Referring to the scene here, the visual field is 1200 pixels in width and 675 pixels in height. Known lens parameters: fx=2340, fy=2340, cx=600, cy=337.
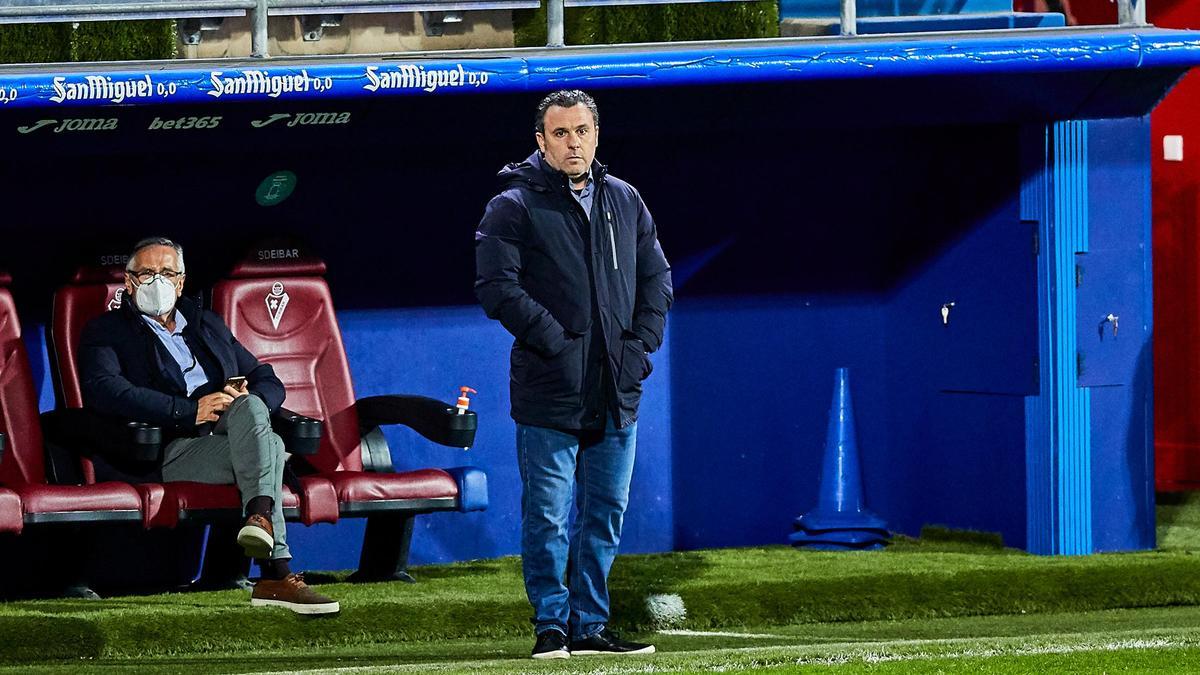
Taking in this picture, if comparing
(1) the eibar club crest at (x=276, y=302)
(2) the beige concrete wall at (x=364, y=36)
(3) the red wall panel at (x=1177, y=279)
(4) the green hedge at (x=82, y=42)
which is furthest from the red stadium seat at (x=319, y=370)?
(3) the red wall panel at (x=1177, y=279)

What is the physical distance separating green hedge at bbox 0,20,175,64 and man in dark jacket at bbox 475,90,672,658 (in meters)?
2.30

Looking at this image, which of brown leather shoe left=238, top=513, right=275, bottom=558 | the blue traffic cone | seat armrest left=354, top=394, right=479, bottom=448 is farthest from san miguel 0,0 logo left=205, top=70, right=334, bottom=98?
the blue traffic cone

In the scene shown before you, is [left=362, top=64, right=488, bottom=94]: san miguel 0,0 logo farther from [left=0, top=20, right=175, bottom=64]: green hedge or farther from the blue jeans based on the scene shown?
the blue jeans

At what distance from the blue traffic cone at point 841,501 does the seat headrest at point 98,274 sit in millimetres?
3120

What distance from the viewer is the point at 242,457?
26.8 ft

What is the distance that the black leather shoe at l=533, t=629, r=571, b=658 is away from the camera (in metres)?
7.02

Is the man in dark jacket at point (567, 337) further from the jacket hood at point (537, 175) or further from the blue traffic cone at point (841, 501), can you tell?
the blue traffic cone at point (841, 501)

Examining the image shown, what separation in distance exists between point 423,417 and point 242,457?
1.00 meters

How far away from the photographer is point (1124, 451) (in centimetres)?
978

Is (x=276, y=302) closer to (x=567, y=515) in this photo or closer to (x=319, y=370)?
(x=319, y=370)

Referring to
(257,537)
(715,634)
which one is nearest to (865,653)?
(715,634)

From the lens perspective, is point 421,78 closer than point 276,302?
Yes

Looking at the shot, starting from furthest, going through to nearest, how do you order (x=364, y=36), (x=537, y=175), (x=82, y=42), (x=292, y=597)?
(x=364, y=36) < (x=82, y=42) < (x=292, y=597) < (x=537, y=175)

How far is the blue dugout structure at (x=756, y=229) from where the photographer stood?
8.88 metres
